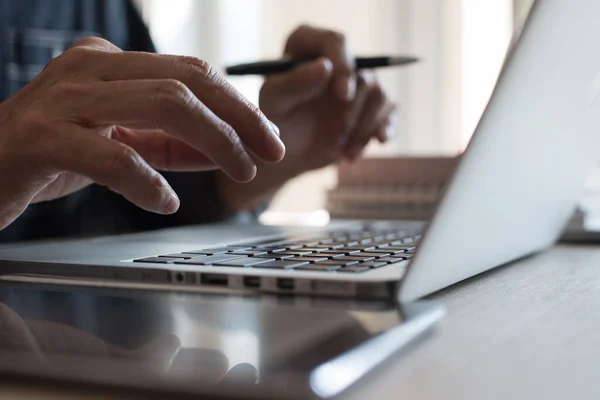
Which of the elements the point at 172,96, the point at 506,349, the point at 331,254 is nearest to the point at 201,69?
the point at 172,96

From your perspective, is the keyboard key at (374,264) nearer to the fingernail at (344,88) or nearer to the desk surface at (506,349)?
the desk surface at (506,349)

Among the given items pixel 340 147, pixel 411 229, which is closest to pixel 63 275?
pixel 411 229

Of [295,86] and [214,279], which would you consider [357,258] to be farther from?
[295,86]

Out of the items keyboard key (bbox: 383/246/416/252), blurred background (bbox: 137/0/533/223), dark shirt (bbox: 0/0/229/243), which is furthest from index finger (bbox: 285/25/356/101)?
blurred background (bbox: 137/0/533/223)

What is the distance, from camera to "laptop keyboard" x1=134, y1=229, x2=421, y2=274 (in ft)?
1.24

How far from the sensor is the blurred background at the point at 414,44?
5.39 ft

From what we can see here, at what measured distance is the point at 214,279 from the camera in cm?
36

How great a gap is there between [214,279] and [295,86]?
0.49 metres

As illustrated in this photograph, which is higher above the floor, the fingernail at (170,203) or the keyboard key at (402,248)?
the fingernail at (170,203)

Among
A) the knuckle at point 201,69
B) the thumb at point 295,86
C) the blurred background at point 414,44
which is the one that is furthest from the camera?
the blurred background at point 414,44

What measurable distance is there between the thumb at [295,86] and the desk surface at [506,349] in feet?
1.40

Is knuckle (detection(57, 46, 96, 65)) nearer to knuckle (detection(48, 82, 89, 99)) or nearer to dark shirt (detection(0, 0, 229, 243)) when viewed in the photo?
knuckle (detection(48, 82, 89, 99))

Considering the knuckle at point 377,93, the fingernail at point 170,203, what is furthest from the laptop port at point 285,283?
the knuckle at point 377,93

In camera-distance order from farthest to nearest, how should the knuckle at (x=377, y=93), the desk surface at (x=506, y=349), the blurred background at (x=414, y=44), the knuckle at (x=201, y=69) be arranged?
the blurred background at (x=414, y=44), the knuckle at (x=377, y=93), the knuckle at (x=201, y=69), the desk surface at (x=506, y=349)
